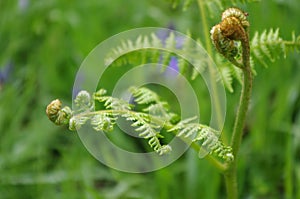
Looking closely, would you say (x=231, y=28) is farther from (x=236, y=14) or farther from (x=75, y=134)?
(x=75, y=134)

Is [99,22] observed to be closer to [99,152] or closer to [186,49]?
[99,152]

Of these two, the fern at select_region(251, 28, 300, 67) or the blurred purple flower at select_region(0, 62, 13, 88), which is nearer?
the fern at select_region(251, 28, 300, 67)

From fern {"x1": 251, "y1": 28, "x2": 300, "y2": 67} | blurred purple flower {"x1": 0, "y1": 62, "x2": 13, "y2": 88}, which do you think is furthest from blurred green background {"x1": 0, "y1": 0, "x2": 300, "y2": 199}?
fern {"x1": 251, "y1": 28, "x2": 300, "y2": 67}

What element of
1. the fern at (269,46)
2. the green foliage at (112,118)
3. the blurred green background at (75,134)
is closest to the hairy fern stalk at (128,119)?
the green foliage at (112,118)

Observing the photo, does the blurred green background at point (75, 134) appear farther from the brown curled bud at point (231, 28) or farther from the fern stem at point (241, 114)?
the brown curled bud at point (231, 28)

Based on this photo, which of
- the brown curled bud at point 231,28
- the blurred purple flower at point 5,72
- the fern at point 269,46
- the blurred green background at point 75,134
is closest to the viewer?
the brown curled bud at point 231,28

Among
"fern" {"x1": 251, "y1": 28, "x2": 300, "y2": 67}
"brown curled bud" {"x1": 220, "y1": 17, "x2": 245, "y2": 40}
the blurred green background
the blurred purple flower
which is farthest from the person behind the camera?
the blurred purple flower

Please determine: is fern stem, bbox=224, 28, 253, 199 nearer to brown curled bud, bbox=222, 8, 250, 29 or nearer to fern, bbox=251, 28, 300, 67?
brown curled bud, bbox=222, 8, 250, 29

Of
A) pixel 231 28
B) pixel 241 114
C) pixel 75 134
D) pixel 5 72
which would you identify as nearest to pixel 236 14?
pixel 231 28
